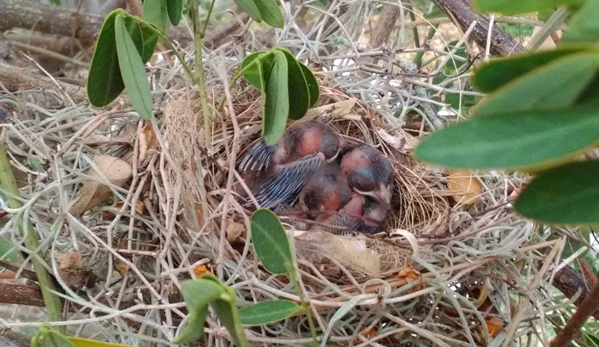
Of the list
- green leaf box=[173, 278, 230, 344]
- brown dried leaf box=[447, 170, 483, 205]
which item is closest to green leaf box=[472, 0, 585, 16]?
green leaf box=[173, 278, 230, 344]

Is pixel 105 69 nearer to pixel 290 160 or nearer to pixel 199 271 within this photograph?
pixel 199 271

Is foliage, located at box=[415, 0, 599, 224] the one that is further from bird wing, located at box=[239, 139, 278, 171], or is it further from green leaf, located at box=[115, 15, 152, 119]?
bird wing, located at box=[239, 139, 278, 171]

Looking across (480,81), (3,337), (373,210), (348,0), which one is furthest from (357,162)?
(480,81)

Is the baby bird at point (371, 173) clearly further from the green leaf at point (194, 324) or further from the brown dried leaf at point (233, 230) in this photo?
the green leaf at point (194, 324)

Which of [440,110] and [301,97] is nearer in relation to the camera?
[301,97]

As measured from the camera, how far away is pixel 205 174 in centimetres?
84

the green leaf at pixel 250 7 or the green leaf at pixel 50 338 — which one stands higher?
the green leaf at pixel 250 7

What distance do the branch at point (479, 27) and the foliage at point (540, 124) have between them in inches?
25.1

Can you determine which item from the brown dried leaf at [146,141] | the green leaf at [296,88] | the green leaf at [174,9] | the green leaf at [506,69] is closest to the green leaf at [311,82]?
the green leaf at [296,88]

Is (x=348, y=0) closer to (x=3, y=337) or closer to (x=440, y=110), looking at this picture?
(x=440, y=110)

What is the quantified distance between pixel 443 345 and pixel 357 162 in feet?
1.52

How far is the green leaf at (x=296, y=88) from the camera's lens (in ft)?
1.96

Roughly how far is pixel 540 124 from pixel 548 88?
0.02 m

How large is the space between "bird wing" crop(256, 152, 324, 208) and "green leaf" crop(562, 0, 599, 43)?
0.71 meters
